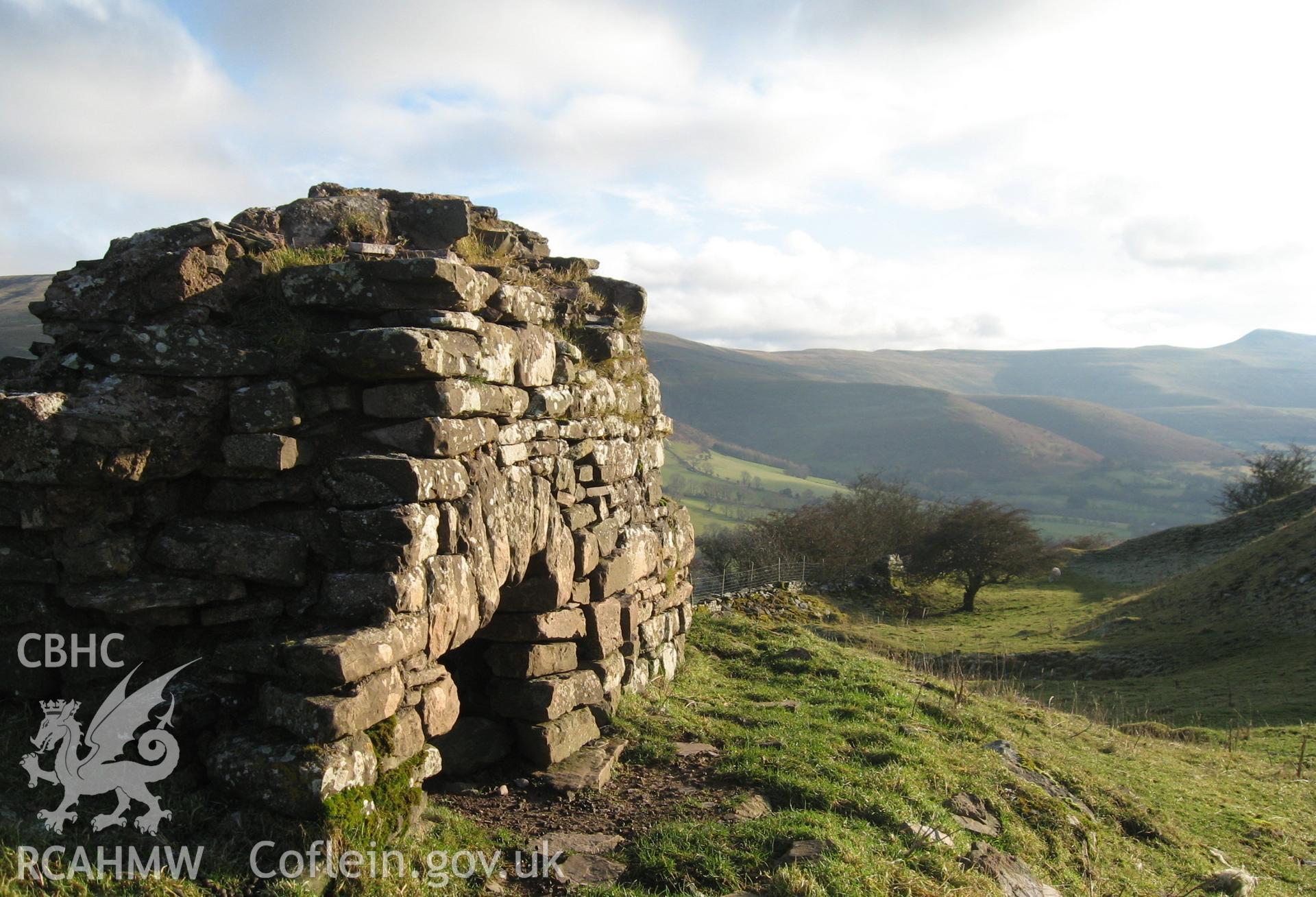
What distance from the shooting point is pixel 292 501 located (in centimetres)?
605

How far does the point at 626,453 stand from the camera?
9930 mm

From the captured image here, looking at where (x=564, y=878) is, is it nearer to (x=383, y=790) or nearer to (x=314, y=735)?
(x=383, y=790)

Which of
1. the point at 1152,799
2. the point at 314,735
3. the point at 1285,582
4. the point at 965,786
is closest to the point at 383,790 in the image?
the point at 314,735

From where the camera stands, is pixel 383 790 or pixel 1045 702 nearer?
pixel 383 790

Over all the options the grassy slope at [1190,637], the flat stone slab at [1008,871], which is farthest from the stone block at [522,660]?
the grassy slope at [1190,637]

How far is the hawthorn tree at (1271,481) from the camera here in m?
46.8

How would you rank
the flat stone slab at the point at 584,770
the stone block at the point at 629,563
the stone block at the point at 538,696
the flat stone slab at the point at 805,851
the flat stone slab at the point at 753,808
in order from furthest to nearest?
the stone block at the point at 629,563 → the stone block at the point at 538,696 → the flat stone slab at the point at 584,770 → the flat stone slab at the point at 753,808 → the flat stone slab at the point at 805,851

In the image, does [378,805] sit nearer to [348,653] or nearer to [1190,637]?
[348,653]

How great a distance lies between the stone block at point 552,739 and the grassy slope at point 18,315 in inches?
537

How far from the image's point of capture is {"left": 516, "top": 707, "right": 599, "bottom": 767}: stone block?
7.08 meters

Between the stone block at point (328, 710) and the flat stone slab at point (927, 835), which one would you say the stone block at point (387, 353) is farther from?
the flat stone slab at point (927, 835)

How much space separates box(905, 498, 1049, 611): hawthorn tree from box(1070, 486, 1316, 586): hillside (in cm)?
452

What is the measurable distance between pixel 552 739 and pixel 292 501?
9.74 feet

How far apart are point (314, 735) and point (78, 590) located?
2.03 meters
